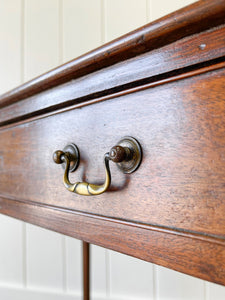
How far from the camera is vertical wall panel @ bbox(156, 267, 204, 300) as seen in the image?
76 centimetres

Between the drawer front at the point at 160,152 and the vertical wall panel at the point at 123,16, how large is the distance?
2.05ft

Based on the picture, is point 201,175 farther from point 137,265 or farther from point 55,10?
point 55,10

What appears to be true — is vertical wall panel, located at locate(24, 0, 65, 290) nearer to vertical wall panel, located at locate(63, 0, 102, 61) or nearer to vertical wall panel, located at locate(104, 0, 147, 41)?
vertical wall panel, located at locate(63, 0, 102, 61)

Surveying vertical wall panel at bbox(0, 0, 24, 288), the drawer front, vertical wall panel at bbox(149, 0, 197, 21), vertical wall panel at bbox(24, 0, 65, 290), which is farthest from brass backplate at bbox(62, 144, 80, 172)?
vertical wall panel at bbox(0, 0, 24, 288)

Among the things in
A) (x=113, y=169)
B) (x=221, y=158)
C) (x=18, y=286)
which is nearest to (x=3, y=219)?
(x=18, y=286)

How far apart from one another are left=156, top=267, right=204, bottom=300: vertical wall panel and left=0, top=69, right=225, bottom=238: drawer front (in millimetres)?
576

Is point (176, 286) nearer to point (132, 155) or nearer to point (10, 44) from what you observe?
point (132, 155)

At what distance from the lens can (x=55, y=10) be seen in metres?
1.02

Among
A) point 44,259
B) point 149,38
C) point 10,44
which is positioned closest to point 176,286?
point 44,259

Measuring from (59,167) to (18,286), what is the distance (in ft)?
3.11

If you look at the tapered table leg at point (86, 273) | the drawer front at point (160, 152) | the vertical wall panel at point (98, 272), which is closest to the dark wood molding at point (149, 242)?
the drawer front at point (160, 152)

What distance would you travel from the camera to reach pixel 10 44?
111 centimetres

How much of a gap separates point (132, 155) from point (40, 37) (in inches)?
36.9

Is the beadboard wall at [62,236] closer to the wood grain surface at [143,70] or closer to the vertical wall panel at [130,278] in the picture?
the vertical wall panel at [130,278]
